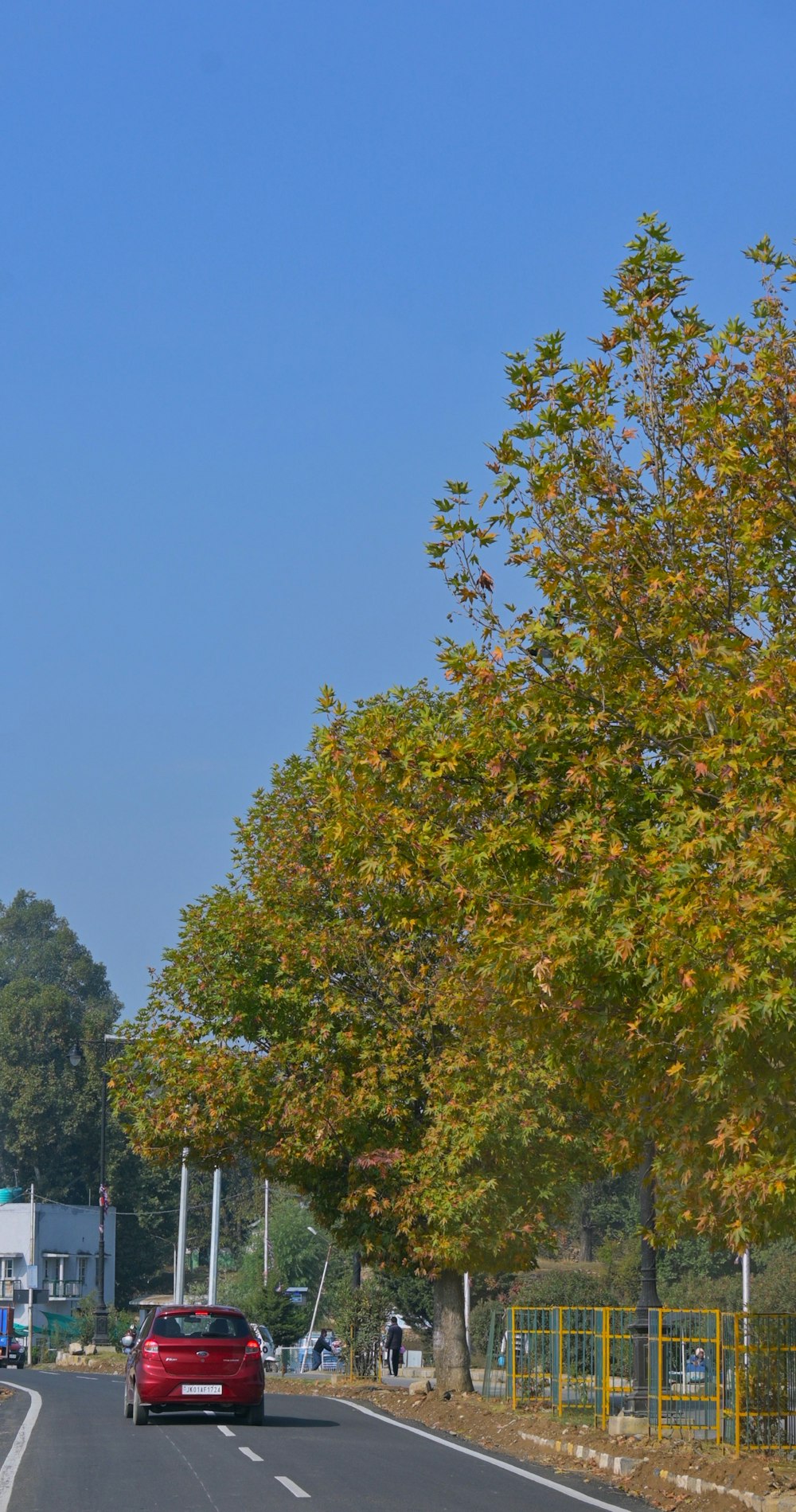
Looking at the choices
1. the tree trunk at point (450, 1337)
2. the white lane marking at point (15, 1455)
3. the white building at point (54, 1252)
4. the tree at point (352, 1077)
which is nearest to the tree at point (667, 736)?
the white lane marking at point (15, 1455)

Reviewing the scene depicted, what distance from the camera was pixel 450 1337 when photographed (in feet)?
99.3

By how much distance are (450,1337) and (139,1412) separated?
30.9 feet

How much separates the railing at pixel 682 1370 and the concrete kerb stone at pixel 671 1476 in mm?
723

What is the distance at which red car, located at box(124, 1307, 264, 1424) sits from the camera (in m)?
21.4

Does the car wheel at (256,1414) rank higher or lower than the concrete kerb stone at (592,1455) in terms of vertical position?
lower

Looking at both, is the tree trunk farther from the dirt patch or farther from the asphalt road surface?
the asphalt road surface

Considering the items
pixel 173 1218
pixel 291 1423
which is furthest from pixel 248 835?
pixel 173 1218

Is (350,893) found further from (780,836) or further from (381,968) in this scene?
(780,836)

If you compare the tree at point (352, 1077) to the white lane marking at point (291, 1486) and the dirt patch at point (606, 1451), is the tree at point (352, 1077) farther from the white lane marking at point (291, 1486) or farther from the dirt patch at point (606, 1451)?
the white lane marking at point (291, 1486)

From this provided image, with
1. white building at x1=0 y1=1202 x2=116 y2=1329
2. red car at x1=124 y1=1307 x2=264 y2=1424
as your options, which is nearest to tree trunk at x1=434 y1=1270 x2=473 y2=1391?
red car at x1=124 y1=1307 x2=264 y2=1424

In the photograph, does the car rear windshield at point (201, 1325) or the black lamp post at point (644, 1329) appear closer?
the black lamp post at point (644, 1329)

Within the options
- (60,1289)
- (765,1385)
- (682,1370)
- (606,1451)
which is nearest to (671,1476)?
(765,1385)

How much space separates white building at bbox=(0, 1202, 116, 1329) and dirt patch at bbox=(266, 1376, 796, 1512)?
56975mm

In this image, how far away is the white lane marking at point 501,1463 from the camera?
46.5ft
